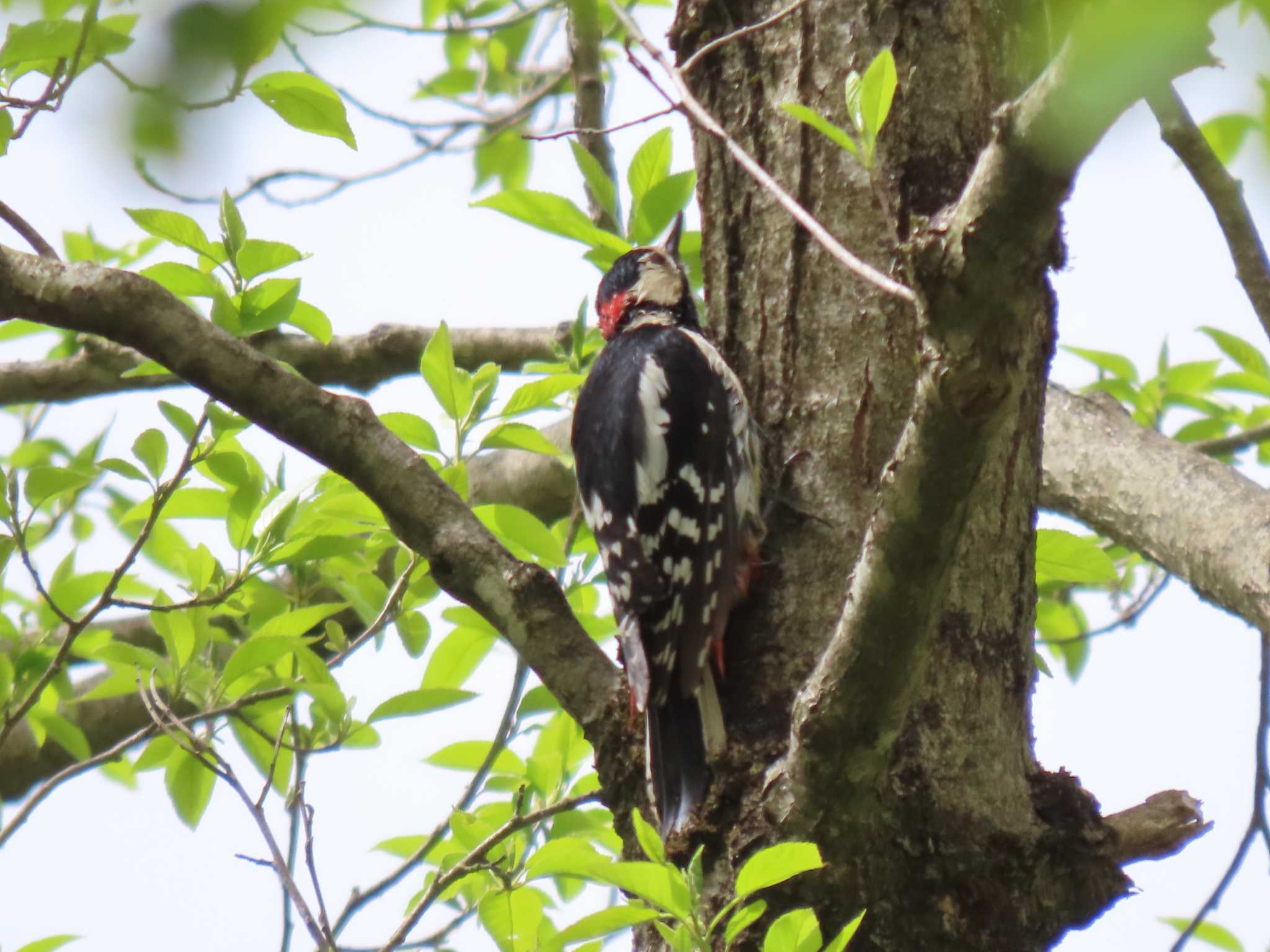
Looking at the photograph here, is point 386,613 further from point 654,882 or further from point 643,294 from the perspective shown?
point 643,294

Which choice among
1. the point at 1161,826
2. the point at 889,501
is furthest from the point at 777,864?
the point at 1161,826

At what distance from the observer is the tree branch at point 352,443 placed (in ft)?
5.48

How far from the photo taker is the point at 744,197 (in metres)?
2.15

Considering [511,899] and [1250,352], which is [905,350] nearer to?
[511,899]

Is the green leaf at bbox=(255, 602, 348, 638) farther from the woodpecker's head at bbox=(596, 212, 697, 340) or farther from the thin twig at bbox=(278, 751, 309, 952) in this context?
the woodpecker's head at bbox=(596, 212, 697, 340)

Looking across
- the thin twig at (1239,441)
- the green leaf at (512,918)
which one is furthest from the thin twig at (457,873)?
the thin twig at (1239,441)

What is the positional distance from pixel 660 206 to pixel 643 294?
2.86 feet

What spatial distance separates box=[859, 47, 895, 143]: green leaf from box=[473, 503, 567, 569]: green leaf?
0.93 metres

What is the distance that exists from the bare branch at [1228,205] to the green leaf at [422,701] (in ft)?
4.28

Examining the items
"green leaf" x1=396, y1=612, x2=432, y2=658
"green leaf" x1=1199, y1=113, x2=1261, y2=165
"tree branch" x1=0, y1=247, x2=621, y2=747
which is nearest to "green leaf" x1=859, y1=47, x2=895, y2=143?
"green leaf" x1=1199, y1=113, x2=1261, y2=165

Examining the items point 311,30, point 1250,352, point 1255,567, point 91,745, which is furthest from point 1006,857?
point 91,745

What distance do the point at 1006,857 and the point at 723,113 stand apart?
1256mm

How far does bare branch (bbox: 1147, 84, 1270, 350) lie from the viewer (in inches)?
64.2

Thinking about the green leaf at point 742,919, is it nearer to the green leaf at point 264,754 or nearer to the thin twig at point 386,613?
the thin twig at point 386,613
